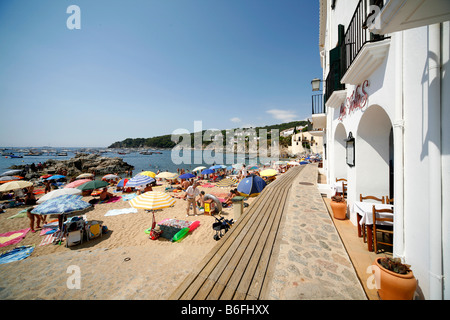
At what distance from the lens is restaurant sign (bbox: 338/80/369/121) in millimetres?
4555

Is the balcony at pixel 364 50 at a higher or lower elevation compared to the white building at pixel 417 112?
higher

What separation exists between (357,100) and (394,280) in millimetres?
4760

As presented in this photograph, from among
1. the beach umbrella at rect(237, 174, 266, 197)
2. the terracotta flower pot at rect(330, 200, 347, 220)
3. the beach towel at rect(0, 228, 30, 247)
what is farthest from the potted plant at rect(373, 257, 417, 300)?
the beach towel at rect(0, 228, 30, 247)

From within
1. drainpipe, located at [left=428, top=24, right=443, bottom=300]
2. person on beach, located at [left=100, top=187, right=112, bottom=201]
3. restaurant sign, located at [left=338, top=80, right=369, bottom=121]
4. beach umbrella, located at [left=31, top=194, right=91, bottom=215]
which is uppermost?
restaurant sign, located at [left=338, top=80, right=369, bottom=121]

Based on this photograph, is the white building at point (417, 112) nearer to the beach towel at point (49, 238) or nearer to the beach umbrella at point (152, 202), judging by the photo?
the beach umbrella at point (152, 202)

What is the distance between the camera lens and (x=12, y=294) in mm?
4574

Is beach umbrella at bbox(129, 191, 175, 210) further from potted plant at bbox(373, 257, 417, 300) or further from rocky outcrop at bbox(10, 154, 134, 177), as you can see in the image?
rocky outcrop at bbox(10, 154, 134, 177)

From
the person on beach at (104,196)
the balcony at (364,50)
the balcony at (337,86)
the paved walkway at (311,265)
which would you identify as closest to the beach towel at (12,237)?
the person on beach at (104,196)

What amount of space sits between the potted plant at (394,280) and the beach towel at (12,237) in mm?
13340

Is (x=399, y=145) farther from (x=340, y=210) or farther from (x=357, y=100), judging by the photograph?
(x=340, y=210)

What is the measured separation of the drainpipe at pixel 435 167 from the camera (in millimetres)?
2367

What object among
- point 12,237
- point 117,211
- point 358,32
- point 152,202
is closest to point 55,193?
point 12,237

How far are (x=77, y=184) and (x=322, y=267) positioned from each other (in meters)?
16.8

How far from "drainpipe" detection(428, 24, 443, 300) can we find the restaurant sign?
216 centimetres
